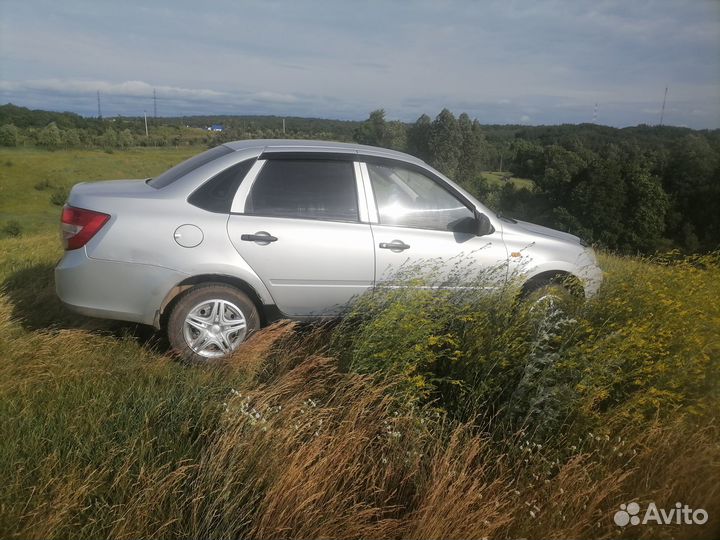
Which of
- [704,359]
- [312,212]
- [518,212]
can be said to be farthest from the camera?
[518,212]

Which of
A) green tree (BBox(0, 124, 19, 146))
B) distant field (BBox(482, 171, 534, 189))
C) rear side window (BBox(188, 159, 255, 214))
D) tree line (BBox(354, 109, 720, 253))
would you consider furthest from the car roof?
green tree (BBox(0, 124, 19, 146))

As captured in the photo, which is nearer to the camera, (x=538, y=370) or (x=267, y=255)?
(x=538, y=370)

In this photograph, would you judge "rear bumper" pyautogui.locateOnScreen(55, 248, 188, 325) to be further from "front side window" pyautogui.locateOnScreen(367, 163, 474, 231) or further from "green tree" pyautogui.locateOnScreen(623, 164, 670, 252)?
Result: "green tree" pyautogui.locateOnScreen(623, 164, 670, 252)

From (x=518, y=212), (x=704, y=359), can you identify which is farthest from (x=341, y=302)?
(x=518, y=212)

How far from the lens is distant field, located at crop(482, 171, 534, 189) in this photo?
3330 centimetres

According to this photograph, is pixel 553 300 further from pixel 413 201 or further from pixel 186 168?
pixel 186 168

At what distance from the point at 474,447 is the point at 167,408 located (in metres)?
1.79

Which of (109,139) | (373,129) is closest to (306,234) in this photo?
(373,129)

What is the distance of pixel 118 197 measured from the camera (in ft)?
13.2

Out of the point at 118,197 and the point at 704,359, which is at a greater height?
the point at 118,197

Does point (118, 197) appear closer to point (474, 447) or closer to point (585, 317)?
point (474, 447)

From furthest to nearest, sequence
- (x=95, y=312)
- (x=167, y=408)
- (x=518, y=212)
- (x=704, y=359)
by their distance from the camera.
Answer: (x=518, y=212), (x=95, y=312), (x=704, y=359), (x=167, y=408)

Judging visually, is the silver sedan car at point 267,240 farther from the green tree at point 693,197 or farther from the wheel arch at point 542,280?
the green tree at point 693,197

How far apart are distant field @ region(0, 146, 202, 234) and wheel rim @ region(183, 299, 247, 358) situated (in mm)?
41058
